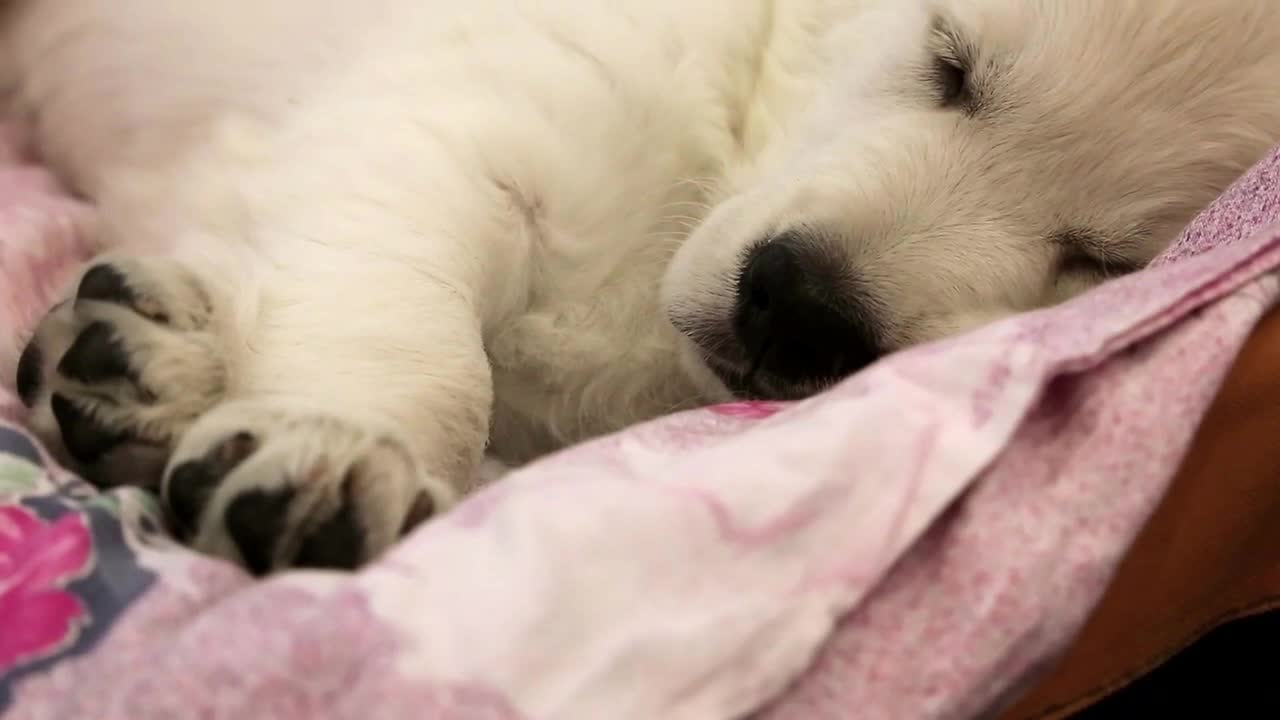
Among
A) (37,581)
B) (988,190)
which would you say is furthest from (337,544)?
(988,190)

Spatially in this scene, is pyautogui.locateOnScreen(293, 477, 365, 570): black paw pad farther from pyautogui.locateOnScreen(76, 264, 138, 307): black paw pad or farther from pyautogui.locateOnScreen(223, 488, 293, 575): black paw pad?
pyautogui.locateOnScreen(76, 264, 138, 307): black paw pad

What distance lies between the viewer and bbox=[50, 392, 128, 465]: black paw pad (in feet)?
2.43

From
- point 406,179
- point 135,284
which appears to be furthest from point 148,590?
point 406,179

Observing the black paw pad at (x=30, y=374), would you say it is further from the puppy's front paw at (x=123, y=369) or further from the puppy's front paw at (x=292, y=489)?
the puppy's front paw at (x=292, y=489)

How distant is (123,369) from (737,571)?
0.44 m

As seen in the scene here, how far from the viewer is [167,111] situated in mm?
1160

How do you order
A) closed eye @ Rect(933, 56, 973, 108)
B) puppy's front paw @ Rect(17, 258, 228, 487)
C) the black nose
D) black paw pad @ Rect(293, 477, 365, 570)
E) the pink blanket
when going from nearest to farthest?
the pink blanket < black paw pad @ Rect(293, 477, 365, 570) < puppy's front paw @ Rect(17, 258, 228, 487) < the black nose < closed eye @ Rect(933, 56, 973, 108)

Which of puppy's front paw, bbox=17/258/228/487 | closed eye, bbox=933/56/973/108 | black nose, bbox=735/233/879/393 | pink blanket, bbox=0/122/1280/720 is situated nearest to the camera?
pink blanket, bbox=0/122/1280/720

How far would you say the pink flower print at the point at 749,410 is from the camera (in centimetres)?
83

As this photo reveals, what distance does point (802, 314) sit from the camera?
3.05 feet

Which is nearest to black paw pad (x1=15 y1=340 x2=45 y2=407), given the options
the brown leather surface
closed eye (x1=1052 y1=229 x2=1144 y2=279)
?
the brown leather surface

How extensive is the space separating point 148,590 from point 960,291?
654 millimetres

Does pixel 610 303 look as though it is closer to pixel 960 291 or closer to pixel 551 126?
pixel 551 126

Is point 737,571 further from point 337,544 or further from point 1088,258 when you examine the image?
point 1088,258
